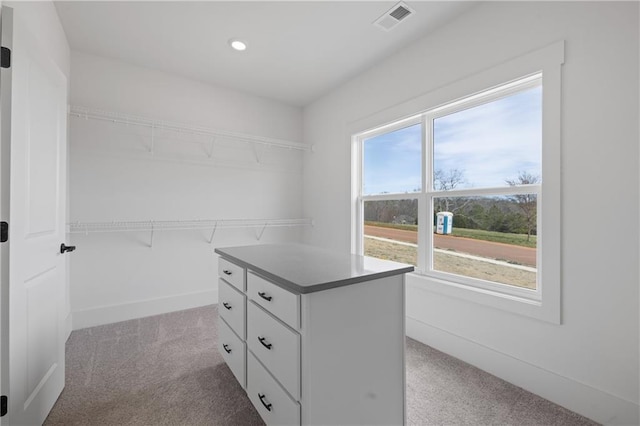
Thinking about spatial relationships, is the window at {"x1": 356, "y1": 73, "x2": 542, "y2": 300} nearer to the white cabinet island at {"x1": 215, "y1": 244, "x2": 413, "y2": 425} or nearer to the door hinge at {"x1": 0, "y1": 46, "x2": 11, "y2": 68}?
the white cabinet island at {"x1": 215, "y1": 244, "x2": 413, "y2": 425}

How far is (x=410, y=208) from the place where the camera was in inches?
106

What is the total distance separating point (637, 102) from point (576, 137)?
26 cm

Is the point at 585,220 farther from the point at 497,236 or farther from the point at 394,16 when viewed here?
the point at 394,16

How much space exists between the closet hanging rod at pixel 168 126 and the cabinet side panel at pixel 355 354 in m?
2.64

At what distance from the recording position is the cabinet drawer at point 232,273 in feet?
5.49

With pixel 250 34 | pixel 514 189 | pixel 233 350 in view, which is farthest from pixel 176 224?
pixel 514 189

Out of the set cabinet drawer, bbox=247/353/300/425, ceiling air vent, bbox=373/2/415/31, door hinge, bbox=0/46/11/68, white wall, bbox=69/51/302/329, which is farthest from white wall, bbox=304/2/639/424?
door hinge, bbox=0/46/11/68

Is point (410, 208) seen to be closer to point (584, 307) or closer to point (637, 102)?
point (584, 307)

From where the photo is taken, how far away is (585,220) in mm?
1592

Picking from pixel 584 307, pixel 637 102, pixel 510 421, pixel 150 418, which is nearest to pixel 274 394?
pixel 150 418

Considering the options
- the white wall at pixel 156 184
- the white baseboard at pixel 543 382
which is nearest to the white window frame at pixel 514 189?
the white baseboard at pixel 543 382

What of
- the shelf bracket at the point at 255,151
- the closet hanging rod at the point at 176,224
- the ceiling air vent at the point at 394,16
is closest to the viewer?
the ceiling air vent at the point at 394,16

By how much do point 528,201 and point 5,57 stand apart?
2.89 m

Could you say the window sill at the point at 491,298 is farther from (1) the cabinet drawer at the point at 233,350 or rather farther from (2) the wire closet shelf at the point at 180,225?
(2) the wire closet shelf at the point at 180,225
